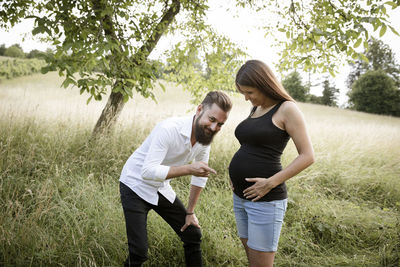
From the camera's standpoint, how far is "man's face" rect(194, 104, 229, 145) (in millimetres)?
1988

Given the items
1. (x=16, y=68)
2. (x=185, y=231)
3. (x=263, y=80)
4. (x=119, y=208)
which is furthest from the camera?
(x=16, y=68)

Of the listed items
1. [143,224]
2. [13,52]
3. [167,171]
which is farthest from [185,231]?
[13,52]

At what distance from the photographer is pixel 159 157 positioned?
73.8 inches

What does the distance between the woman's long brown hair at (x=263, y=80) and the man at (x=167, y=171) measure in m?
0.24

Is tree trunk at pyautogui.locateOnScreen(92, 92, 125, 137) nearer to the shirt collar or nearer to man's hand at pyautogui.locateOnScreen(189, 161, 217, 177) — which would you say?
the shirt collar

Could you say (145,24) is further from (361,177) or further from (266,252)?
(361,177)

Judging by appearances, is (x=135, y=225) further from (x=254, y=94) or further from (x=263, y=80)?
(x=263, y=80)

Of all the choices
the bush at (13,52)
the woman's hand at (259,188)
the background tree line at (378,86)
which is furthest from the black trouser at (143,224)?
the bush at (13,52)

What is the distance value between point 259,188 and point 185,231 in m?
0.87

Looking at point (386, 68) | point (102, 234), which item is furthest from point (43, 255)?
point (386, 68)

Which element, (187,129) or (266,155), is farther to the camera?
(187,129)

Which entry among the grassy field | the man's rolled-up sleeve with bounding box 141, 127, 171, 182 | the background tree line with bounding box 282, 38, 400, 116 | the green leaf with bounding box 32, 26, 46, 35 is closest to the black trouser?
the man's rolled-up sleeve with bounding box 141, 127, 171, 182

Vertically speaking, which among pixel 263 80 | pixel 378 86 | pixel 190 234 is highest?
pixel 378 86

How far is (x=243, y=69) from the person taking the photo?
6.44ft
